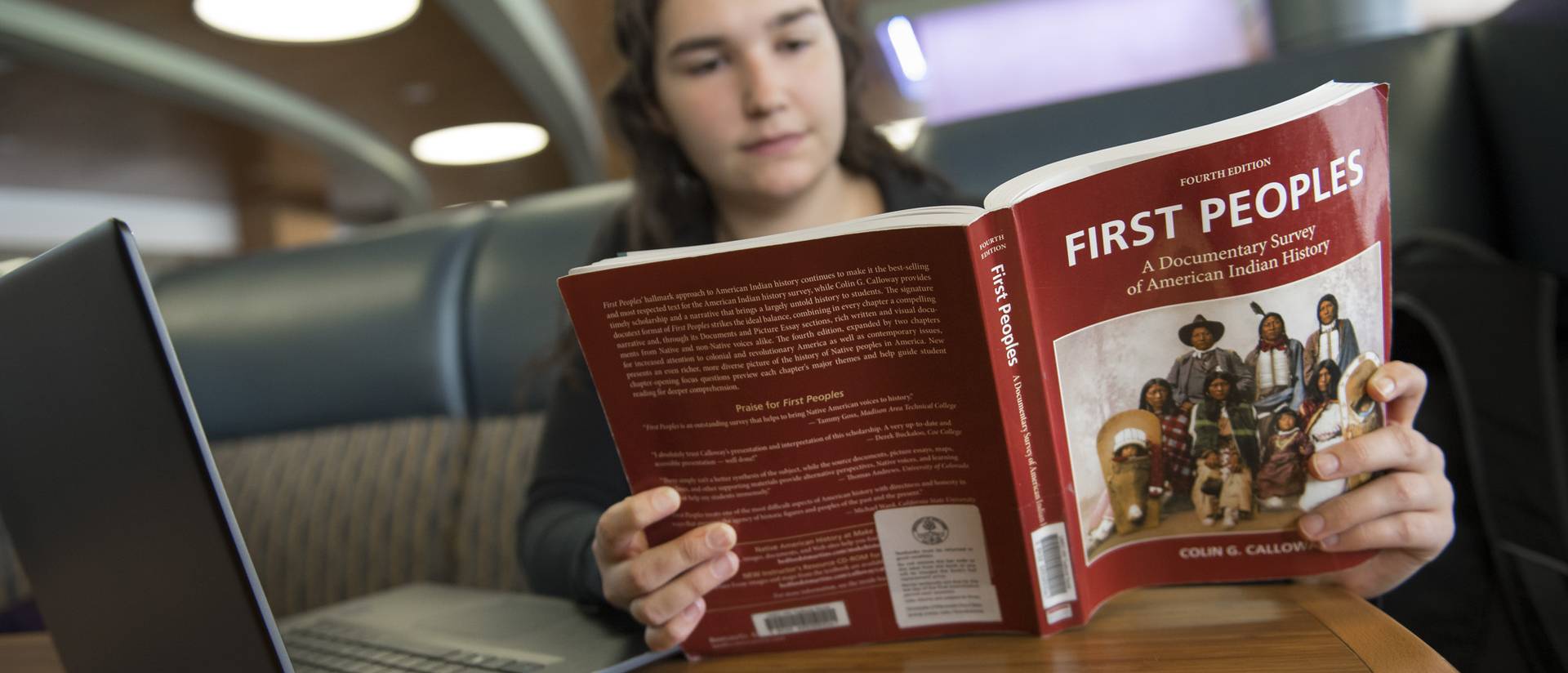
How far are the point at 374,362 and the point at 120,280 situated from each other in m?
1.50

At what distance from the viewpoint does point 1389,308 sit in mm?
674

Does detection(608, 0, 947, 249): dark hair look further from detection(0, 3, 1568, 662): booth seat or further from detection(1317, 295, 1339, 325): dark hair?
detection(1317, 295, 1339, 325): dark hair

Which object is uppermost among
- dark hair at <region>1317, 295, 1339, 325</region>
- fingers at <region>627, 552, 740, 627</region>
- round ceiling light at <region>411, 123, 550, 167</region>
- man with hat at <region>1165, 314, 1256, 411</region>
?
round ceiling light at <region>411, 123, 550, 167</region>

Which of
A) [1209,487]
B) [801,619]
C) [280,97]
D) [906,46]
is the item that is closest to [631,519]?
[801,619]

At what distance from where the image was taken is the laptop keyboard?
71cm

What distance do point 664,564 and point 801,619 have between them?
11cm

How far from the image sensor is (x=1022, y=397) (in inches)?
24.5

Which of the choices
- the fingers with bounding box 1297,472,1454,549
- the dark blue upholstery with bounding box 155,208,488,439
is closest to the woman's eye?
the fingers with bounding box 1297,472,1454,549

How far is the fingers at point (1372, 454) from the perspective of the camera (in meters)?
0.65

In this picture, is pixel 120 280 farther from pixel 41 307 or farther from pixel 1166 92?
pixel 1166 92

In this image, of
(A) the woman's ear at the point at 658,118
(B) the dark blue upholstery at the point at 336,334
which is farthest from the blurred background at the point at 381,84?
(B) the dark blue upholstery at the point at 336,334

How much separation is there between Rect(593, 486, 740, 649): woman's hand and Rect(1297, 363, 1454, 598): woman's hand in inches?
15.6

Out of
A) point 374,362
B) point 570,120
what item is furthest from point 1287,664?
point 570,120

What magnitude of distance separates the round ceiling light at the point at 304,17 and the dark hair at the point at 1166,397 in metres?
5.82
